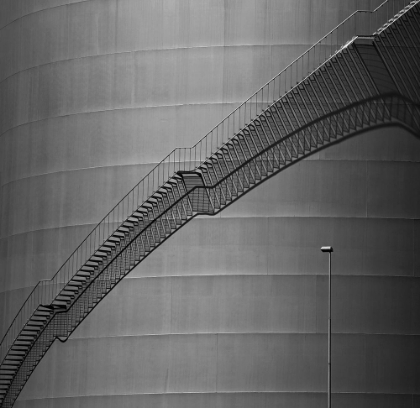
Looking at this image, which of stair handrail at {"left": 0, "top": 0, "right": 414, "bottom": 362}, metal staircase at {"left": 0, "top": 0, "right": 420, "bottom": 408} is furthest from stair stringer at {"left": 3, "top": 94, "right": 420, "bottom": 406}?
stair handrail at {"left": 0, "top": 0, "right": 414, "bottom": 362}

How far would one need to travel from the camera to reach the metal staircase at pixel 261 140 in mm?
43750

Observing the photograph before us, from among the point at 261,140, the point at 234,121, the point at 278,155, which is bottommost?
the point at 278,155

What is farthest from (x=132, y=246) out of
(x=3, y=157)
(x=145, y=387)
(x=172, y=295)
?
(x=3, y=157)

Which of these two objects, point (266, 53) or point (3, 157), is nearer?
point (266, 53)

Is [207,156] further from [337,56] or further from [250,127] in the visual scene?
[337,56]

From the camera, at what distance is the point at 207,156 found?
4525 cm

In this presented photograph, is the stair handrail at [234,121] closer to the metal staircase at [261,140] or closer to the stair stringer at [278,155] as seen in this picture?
the metal staircase at [261,140]

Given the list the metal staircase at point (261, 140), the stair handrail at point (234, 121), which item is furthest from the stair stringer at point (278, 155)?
the stair handrail at point (234, 121)

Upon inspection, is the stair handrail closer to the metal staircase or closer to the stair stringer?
the metal staircase

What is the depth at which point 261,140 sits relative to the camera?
147ft

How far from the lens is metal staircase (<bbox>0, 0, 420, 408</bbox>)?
43750 mm

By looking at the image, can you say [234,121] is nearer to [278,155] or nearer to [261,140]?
[261,140]

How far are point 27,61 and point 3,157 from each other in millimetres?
4429

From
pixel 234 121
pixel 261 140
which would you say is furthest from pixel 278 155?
pixel 234 121
